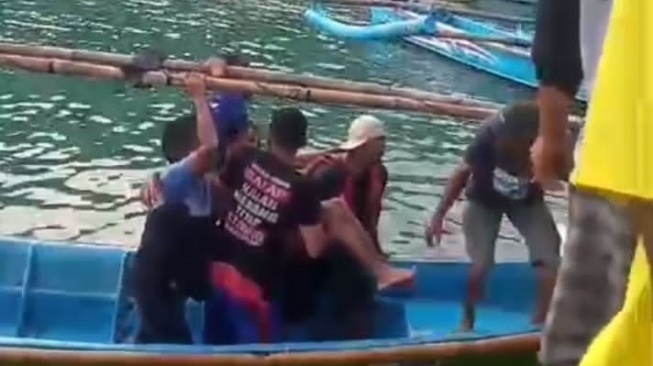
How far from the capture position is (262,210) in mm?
5512

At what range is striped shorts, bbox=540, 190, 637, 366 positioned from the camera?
2008 millimetres

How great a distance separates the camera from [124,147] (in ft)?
41.4

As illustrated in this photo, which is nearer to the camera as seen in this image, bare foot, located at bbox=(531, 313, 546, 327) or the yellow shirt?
the yellow shirt

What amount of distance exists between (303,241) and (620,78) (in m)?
3.92

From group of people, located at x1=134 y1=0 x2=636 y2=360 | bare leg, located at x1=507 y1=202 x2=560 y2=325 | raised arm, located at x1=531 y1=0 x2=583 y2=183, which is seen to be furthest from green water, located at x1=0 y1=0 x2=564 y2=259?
raised arm, located at x1=531 y1=0 x2=583 y2=183

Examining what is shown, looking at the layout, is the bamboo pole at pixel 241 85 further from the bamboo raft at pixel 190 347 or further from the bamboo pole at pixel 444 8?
the bamboo pole at pixel 444 8

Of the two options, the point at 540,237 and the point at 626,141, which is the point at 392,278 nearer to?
the point at 540,237

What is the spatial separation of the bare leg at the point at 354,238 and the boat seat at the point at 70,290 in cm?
124

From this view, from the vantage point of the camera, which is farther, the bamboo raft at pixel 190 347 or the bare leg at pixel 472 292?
the bare leg at pixel 472 292

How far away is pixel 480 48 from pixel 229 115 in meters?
10.9

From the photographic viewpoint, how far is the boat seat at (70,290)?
259 inches

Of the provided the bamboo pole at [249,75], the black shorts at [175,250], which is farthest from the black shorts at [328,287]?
the bamboo pole at [249,75]

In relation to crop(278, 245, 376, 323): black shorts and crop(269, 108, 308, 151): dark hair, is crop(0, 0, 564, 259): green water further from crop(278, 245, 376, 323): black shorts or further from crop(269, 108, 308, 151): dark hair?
crop(269, 108, 308, 151): dark hair

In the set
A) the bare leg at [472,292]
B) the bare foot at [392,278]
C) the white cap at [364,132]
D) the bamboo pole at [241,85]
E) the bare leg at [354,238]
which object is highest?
the bamboo pole at [241,85]
